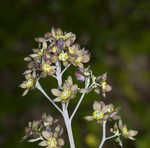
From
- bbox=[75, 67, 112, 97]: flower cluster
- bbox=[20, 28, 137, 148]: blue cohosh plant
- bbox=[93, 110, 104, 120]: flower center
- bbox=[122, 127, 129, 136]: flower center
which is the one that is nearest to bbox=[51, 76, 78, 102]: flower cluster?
bbox=[20, 28, 137, 148]: blue cohosh plant

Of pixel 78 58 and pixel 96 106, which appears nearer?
pixel 78 58

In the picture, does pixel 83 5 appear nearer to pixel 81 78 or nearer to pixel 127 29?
pixel 127 29

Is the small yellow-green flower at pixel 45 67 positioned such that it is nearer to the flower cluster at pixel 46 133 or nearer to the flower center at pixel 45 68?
the flower center at pixel 45 68

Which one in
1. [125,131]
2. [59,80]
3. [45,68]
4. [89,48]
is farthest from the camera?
[89,48]

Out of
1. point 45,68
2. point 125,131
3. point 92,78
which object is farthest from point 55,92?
point 125,131

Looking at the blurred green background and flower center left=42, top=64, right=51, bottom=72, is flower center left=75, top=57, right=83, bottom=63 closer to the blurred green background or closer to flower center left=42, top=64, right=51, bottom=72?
flower center left=42, top=64, right=51, bottom=72

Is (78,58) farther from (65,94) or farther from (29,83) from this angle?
(29,83)
